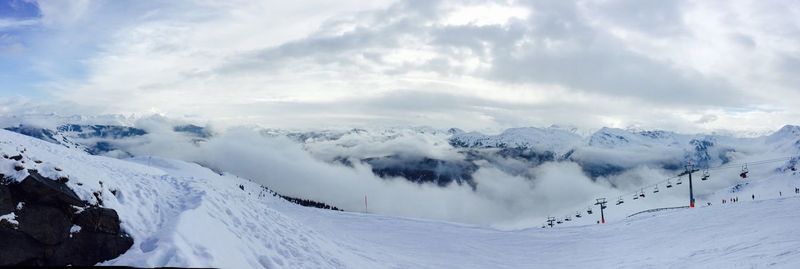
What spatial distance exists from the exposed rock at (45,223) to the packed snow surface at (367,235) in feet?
3.54

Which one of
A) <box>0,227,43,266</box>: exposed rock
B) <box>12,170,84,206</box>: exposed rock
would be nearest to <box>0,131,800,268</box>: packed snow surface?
<box>12,170,84,206</box>: exposed rock

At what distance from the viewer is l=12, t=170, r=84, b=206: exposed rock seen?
544 inches

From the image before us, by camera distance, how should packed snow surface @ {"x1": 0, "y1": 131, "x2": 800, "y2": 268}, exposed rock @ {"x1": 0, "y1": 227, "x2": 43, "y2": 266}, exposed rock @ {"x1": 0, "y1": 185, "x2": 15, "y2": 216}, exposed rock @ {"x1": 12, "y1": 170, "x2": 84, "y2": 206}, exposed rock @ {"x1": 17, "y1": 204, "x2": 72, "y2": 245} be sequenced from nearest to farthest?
exposed rock @ {"x1": 0, "y1": 227, "x2": 43, "y2": 266} → exposed rock @ {"x1": 0, "y1": 185, "x2": 15, "y2": 216} → exposed rock @ {"x1": 17, "y1": 204, "x2": 72, "y2": 245} → exposed rock @ {"x1": 12, "y1": 170, "x2": 84, "y2": 206} → packed snow surface @ {"x1": 0, "y1": 131, "x2": 800, "y2": 268}

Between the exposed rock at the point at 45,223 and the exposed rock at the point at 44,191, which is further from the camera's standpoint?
the exposed rock at the point at 44,191

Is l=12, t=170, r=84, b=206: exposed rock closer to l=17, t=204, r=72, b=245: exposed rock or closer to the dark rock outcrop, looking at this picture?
the dark rock outcrop

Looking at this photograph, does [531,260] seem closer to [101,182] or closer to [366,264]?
[366,264]

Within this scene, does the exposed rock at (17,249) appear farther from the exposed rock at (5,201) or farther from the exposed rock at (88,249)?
the exposed rock at (5,201)

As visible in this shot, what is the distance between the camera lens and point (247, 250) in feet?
54.9

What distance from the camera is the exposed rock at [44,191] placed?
45.3 ft

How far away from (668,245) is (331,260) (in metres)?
18.5

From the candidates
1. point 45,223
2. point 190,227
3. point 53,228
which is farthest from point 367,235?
point 45,223

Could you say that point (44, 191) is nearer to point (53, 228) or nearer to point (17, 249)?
point (53, 228)

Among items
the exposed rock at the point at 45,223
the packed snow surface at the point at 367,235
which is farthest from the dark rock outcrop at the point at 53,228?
the packed snow surface at the point at 367,235

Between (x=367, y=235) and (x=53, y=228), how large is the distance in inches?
832
